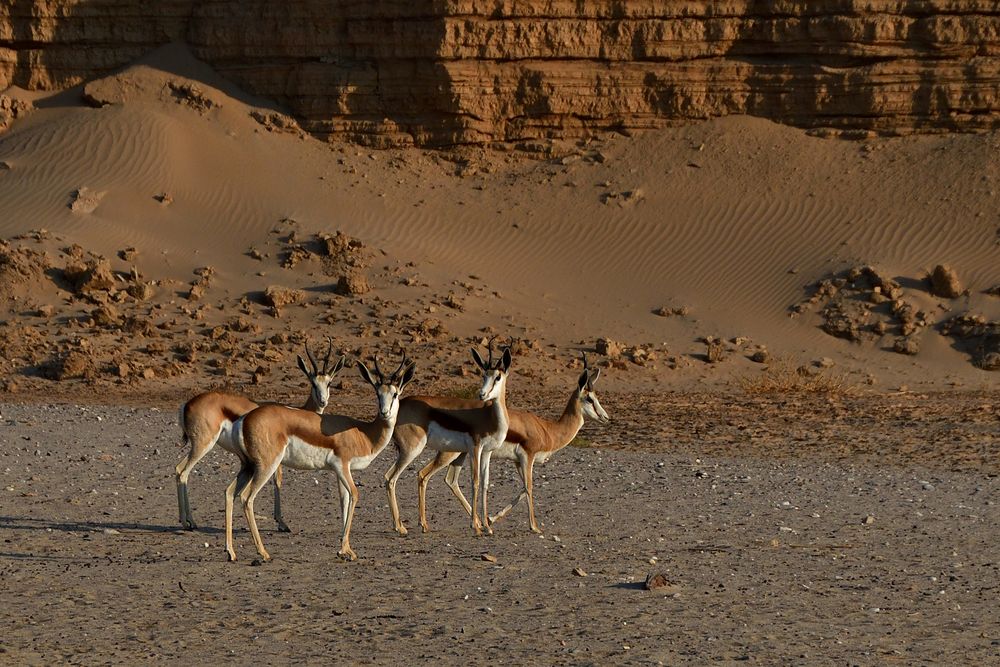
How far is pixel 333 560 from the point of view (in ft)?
36.4

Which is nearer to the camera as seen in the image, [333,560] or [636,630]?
[636,630]

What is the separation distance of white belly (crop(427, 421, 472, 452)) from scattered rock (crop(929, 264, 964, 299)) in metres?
23.7

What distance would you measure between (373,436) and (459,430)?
0.95 m

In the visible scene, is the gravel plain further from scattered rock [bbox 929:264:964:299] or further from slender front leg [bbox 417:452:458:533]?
scattered rock [bbox 929:264:964:299]

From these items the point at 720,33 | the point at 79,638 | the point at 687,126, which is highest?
the point at 720,33

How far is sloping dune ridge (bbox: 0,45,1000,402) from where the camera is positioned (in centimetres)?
3228

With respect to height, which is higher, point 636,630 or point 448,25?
point 448,25

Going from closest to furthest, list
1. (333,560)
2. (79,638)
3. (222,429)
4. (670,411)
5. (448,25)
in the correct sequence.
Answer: (79,638), (333,560), (222,429), (670,411), (448,25)

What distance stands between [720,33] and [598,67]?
3.63 meters

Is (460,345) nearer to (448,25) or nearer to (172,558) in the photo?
(448,25)

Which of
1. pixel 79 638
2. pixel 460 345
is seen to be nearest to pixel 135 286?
pixel 460 345

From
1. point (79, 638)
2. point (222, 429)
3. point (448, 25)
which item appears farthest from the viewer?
point (448, 25)

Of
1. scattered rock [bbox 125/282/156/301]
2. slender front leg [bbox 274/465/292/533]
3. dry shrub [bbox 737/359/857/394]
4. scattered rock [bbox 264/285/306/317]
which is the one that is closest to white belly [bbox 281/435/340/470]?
slender front leg [bbox 274/465/292/533]

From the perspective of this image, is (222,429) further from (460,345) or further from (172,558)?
(460,345)
